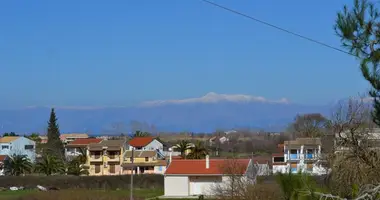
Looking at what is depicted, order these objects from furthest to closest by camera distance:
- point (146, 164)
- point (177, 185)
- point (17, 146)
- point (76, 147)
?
point (17, 146) → point (76, 147) → point (146, 164) → point (177, 185)

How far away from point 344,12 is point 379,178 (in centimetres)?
309

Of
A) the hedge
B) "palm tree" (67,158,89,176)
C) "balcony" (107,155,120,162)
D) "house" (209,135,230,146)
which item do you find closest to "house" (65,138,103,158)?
"balcony" (107,155,120,162)

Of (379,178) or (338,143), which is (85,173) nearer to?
(338,143)

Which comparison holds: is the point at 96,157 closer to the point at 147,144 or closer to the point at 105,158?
the point at 105,158

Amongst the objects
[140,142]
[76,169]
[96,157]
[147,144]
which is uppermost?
[140,142]

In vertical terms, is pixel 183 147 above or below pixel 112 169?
above

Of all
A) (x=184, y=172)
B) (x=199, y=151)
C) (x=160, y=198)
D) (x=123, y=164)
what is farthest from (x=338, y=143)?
(x=123, y=164)

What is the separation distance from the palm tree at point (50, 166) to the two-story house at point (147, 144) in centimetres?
1106

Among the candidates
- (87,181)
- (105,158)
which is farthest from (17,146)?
(87,181)

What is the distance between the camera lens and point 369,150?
39.0 ft

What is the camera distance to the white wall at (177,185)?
60.8 meters

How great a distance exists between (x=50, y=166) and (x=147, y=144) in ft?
51.7

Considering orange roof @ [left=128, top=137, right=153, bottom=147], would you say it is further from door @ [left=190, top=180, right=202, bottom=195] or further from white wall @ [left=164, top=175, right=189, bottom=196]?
white wall @ [left=164, top=175, right=189, bottom=196]

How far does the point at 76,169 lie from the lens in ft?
254
